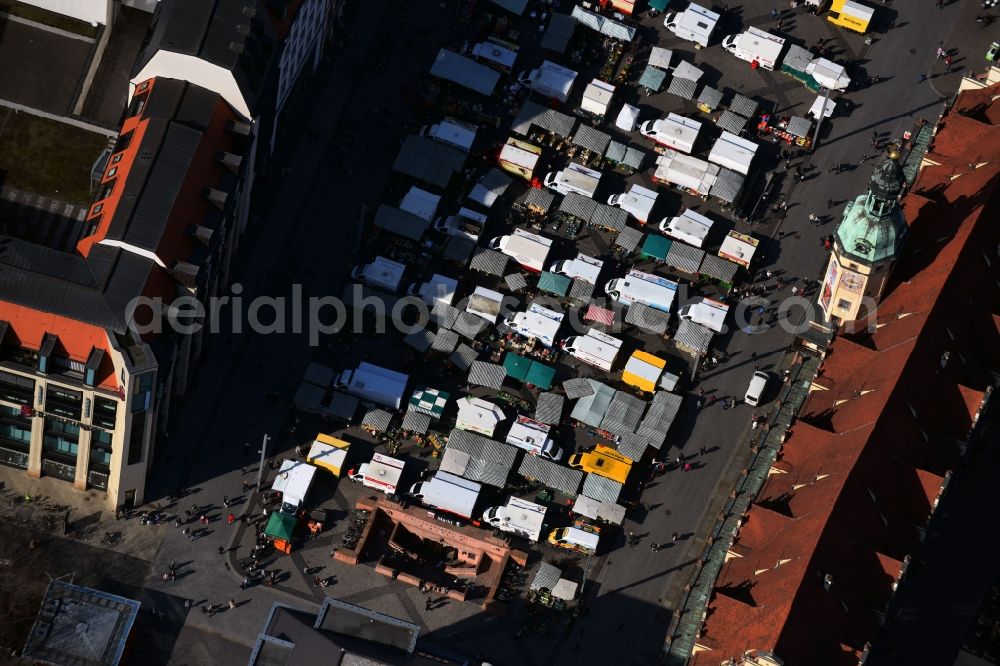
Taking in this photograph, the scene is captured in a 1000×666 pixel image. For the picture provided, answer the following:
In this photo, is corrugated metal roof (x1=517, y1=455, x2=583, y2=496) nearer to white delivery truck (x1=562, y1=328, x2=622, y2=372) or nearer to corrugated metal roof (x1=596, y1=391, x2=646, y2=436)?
corrugated metal roof (x1=596, y1=391, x2=646, y2=436)

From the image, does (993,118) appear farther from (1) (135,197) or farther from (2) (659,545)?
(1) (135,197)

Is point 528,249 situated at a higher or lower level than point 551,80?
lower

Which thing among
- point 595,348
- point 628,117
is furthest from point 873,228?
point 628,117

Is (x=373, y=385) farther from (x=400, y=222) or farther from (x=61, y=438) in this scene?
(x=61, y=438)

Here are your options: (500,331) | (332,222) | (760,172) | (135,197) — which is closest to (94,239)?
(135,197)

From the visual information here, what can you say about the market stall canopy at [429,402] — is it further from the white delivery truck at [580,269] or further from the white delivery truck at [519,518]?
the white delivery truck at [580,269]

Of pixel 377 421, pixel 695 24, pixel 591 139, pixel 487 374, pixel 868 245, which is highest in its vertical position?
pixel 695 24
